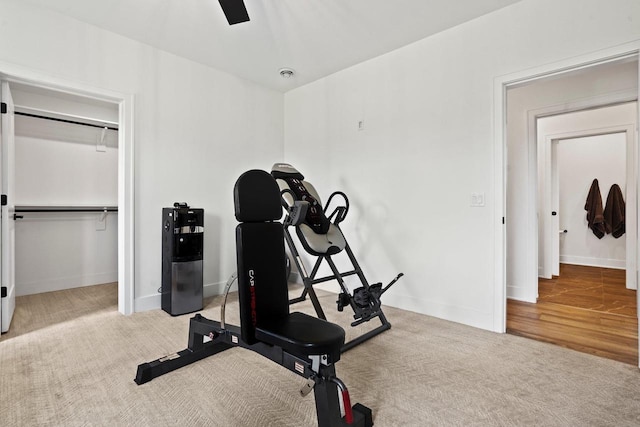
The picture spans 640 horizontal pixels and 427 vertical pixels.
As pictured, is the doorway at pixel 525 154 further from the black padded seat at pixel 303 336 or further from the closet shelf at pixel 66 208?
the closet shelf at pixel 66 208

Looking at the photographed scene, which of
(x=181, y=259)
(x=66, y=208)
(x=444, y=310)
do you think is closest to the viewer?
(x=444, y=310)

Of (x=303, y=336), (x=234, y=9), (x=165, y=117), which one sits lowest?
(x=303, y=336)

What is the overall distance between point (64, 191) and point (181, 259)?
218cm

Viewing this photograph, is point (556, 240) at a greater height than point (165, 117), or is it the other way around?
point (165, 117)

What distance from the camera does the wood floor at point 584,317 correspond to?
2518 millimetres

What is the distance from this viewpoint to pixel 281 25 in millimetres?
2992

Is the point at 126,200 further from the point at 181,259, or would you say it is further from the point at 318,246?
the point at 318,246

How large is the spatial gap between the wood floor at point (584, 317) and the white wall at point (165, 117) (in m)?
3.30

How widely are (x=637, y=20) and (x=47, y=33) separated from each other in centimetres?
444

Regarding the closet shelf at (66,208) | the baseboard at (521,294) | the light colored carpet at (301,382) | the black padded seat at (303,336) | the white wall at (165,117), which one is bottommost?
the light colored carpet at (301,382)

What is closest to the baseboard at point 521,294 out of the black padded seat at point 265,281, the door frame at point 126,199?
the black padded seat at point 265,281

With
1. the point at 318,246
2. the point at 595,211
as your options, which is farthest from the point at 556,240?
the point at 318,246

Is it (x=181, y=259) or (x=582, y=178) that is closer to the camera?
(x=181, y=259)

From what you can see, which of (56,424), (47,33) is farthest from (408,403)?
(47,33)
